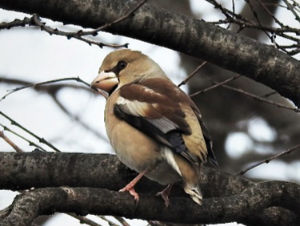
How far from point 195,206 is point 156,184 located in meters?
0.84

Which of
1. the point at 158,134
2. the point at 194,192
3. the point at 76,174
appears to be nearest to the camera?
the point at 194,192

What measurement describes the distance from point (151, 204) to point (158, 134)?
38 centimetres

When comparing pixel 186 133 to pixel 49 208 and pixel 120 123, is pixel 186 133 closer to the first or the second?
pixel 120 123

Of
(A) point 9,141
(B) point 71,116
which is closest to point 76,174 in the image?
(A) point 9,141

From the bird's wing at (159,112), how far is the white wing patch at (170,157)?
0.04 metres

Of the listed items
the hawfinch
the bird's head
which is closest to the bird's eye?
the bird's head

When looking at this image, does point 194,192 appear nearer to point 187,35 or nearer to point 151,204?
point 151,204

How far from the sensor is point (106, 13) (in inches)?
177

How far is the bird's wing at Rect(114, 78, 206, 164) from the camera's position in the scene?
14.1 ft

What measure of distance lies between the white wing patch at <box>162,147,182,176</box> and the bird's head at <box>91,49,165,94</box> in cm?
98

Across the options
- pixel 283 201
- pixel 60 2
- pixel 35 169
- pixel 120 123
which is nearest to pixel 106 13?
pixel 60 2

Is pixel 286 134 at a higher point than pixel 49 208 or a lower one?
lower

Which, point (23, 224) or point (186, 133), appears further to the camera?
point (186, 133)

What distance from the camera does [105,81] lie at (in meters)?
5.23
